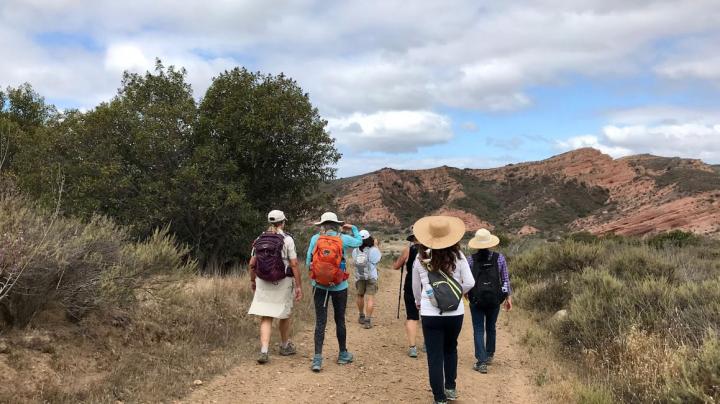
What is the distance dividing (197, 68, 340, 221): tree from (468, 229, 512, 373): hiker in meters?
9.18

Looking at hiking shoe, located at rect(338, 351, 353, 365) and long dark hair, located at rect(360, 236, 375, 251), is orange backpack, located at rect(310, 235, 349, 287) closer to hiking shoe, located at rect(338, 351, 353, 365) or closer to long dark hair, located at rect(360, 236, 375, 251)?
hiking shoe, located at rect(338, 351, 353, 365)

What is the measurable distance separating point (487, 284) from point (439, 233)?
6.14 feet

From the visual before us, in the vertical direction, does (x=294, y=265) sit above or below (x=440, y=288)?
above

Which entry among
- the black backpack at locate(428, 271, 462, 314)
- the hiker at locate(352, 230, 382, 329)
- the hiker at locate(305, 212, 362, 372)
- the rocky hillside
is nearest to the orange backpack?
the hiker at locate(305, 212, 362, 372)

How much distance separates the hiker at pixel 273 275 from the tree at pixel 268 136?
8202 millimetres

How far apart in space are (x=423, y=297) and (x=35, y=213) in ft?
15.5

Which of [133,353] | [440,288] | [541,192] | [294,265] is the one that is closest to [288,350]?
[294,265]

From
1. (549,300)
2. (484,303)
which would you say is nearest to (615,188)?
(549,300)

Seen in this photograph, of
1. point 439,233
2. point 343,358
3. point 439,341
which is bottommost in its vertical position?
point 343,358

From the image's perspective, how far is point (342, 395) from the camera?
219 inches

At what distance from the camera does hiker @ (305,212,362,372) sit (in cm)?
607

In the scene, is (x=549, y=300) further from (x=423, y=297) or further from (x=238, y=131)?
(x=238, y=131)

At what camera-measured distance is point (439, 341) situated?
4.89 m

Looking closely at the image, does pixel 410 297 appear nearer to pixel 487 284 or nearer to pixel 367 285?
pixel 487 284
